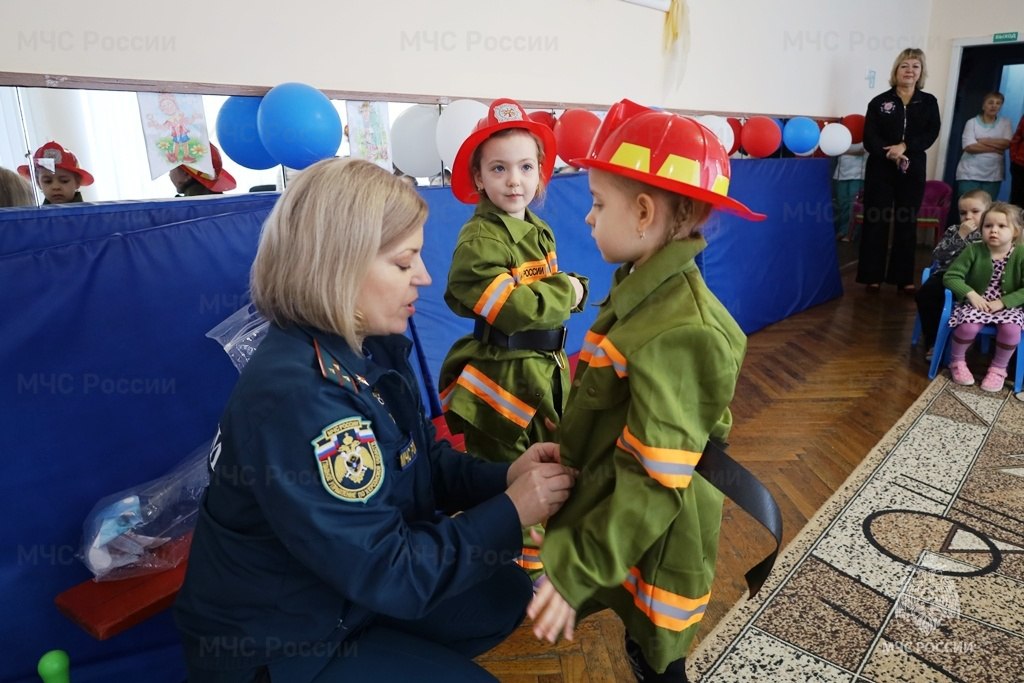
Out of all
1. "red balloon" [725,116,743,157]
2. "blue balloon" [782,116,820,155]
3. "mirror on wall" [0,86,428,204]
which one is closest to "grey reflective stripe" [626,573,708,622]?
"mirror on wall" [0,86,428,204]

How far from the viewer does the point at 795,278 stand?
17.3 feet

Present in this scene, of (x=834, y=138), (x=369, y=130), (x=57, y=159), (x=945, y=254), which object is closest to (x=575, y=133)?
(x=369, y=130)

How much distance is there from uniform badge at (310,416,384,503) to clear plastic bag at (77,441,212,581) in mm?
635

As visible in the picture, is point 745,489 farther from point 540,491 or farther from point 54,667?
point 54,667

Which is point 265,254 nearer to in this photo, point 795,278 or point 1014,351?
point 1014,351

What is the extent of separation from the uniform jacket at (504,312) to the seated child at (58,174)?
1.52 metres

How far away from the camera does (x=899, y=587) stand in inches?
Result: 80.3

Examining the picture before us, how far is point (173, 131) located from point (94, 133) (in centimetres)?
27

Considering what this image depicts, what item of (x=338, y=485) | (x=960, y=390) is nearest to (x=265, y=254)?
(x=338, y=485)

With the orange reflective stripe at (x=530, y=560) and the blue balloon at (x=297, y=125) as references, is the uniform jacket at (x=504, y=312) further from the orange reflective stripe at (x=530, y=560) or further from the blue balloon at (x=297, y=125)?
the blue balloon at (x=297, y=125)

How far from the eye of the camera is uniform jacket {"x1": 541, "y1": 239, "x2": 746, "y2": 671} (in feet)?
3.34

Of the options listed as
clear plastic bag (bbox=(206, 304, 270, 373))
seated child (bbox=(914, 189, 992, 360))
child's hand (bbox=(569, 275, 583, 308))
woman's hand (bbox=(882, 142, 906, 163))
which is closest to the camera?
clear plastic bag (bbox=(206, 304, 270, 373))

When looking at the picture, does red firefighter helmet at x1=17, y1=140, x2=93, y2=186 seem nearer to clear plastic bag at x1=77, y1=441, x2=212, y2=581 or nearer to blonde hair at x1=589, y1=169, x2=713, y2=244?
clear plastic bag at x1=77, y1=441, x2=212, y2=581

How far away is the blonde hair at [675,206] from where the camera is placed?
1.12 metres
